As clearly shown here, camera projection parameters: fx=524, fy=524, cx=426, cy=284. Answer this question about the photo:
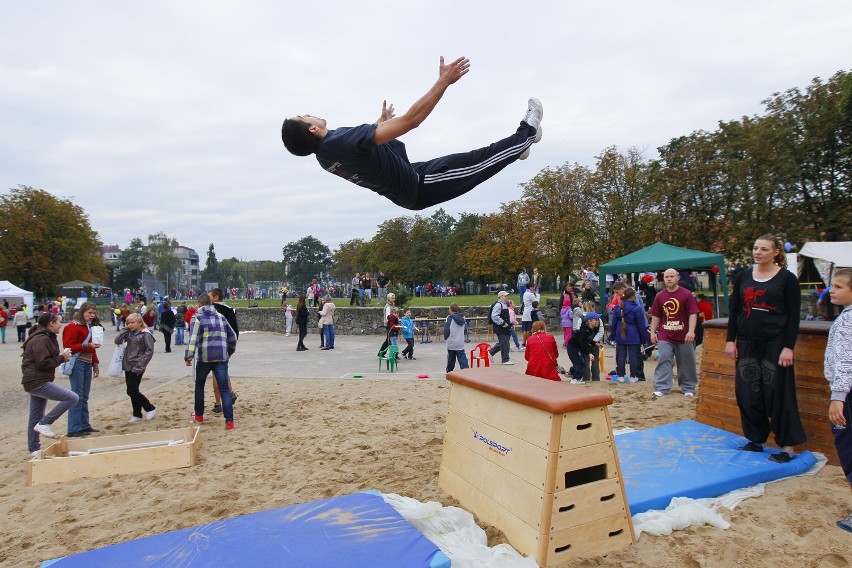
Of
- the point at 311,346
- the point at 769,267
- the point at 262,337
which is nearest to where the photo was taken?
the point at 769,267

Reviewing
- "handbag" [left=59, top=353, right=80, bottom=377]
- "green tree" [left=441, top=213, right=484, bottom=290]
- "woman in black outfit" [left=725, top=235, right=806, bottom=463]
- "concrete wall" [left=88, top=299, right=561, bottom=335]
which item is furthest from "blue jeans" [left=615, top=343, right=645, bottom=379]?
"green tree" [left=441, top=213, right=484, bottom=290]

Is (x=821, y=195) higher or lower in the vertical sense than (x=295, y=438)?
higher

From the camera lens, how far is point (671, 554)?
3.36 meters

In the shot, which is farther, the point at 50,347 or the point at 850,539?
the point at 50,347

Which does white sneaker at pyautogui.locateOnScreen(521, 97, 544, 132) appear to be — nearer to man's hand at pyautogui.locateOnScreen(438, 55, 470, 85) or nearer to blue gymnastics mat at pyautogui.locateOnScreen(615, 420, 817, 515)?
man's hand at pyautogui.locateOnScreen(438, 55, 470, 85)

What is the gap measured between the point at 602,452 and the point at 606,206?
90.9ft

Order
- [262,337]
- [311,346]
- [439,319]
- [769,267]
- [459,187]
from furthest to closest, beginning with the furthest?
[262,337] → [439,319] → [311,346] → [769,267] → [459,187]

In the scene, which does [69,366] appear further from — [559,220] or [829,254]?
[559,220]

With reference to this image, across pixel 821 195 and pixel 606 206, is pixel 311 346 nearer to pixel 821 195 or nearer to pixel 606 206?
pixel 606 206

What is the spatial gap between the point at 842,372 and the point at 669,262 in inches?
456

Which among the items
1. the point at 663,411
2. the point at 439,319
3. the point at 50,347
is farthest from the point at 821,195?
the point at 50,347

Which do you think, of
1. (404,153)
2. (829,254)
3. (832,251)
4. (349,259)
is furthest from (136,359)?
(349,259)

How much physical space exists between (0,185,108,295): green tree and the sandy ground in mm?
44826

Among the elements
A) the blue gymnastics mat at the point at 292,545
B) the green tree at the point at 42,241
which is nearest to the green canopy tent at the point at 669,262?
the blue gymnastics mat at the point at 292,545
